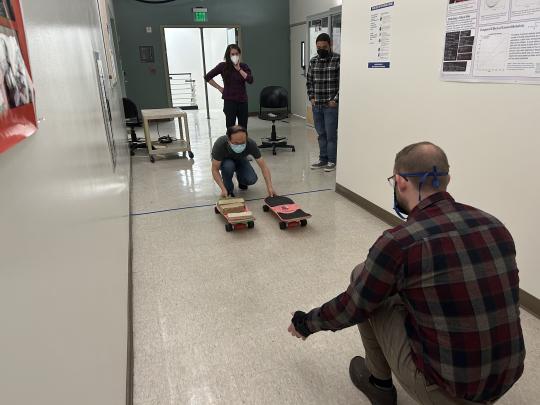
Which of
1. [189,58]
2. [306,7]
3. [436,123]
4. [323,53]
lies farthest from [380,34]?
[189,58]

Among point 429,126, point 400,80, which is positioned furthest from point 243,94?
point 429,126

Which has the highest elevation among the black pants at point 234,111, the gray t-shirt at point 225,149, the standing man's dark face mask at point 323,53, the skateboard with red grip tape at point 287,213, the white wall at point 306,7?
the white wall at point 306,7

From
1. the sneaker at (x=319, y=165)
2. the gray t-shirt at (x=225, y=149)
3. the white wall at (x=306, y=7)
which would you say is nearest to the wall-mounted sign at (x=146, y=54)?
the white wall at (x=306, y=7)

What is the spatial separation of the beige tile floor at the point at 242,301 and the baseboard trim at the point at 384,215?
0.07 metres

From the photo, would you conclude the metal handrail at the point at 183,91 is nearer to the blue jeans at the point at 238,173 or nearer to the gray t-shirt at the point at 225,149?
the blue jeans at the point at 238,173

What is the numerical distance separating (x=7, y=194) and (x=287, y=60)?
9.73 metres

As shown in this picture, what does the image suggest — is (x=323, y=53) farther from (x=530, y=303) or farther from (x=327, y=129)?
(x=530, y=303)

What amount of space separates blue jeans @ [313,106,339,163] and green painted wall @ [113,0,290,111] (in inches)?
199

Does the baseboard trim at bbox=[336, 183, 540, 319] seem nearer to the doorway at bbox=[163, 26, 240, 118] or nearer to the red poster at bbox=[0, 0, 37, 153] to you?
the red poster at bbox=[0, 0, 37, 153]

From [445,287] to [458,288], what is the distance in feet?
0.11

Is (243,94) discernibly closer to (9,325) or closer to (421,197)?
(421,197)

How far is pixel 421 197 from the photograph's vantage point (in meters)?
1.22

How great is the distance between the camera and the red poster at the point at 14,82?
650mm

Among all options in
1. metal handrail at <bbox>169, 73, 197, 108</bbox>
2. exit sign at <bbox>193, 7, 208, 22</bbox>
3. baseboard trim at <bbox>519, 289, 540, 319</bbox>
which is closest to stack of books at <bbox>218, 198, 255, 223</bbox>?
baseboard trim at <bbox>519, 289, 540, 319</bbox>
